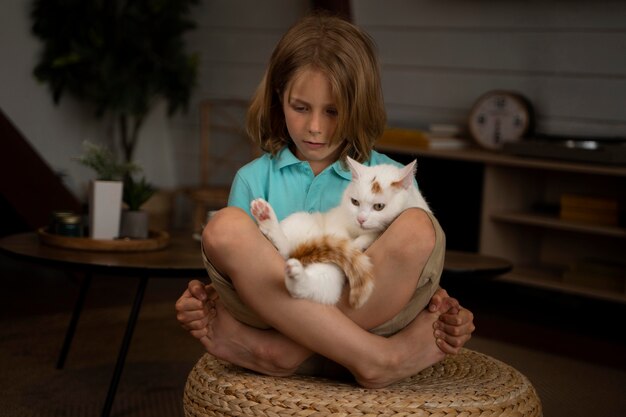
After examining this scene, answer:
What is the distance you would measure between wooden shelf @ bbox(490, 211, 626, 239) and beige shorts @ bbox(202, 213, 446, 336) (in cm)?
220

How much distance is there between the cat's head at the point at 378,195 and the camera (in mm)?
1647

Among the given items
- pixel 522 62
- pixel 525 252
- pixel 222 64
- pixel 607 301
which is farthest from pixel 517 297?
pixel 222 64

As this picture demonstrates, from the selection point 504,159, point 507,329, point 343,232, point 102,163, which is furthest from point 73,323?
point 504,159

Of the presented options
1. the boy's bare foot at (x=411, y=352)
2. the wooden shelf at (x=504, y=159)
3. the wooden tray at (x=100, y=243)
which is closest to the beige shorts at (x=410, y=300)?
the boy's bare foot at (x=411, y=352)

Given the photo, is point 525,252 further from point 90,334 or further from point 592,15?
point 90,334

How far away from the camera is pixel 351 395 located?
1544mm

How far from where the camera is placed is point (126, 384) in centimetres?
281

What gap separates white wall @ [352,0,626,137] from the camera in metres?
4.00

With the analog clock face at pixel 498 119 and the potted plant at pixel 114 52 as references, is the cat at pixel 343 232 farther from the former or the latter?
the potted plant at pixel 114 52

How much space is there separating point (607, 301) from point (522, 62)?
3.88 feet

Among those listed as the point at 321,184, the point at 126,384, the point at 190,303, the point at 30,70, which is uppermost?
the point at 30,70

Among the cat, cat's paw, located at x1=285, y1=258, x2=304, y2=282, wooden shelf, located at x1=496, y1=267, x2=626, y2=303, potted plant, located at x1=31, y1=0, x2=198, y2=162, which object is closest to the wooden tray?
the cat

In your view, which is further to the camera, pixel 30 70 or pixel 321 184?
pixel 30 70

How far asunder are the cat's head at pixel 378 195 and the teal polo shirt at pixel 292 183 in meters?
0.27
